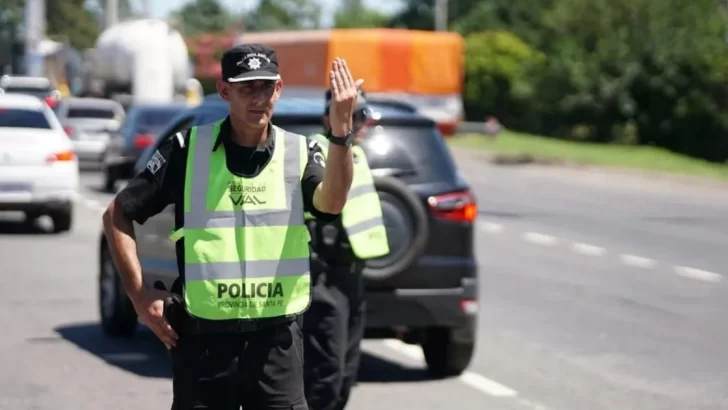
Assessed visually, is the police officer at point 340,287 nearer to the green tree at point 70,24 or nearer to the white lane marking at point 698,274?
the white lane marking at point 698,274

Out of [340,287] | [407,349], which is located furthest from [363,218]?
[407,349]

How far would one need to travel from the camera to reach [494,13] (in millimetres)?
100438

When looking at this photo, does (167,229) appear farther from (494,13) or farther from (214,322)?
(494,13)

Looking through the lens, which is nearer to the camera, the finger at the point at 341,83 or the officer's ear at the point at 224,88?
the finger at the point at 341,83

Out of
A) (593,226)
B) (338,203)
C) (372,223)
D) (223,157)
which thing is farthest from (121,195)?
(593,226)

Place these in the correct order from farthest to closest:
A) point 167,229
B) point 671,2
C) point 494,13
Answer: point 494,13 → point 671,2 → point 167,229

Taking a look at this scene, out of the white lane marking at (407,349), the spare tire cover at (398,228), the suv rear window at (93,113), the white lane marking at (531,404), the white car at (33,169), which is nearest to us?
the white lane marking at (531,404)

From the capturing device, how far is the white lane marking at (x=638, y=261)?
17281mm

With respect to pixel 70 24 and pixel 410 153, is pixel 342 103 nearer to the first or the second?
pixel 410 153

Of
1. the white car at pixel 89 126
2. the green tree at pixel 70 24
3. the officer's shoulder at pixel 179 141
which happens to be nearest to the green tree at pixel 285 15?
the green tree at pixel 70 24

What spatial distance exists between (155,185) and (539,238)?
15.4m

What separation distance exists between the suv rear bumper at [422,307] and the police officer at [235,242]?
412cm

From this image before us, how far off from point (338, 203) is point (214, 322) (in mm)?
550

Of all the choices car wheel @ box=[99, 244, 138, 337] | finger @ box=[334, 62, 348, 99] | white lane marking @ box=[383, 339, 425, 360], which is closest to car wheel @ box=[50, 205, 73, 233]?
car wheel @ box=[99, 244, 138, 337]
